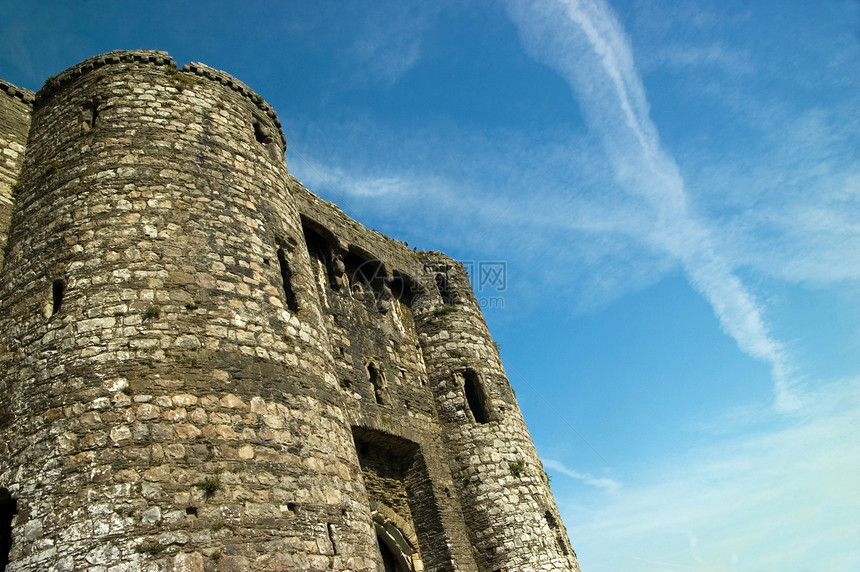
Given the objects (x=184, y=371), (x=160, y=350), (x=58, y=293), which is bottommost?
(x=184, y=371)

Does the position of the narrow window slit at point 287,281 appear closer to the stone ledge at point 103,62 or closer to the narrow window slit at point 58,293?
the narrow window slit at point 58,293

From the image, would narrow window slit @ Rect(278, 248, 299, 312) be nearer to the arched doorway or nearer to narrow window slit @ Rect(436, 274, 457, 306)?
the arched doorway

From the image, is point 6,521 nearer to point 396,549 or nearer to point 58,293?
point 58,293

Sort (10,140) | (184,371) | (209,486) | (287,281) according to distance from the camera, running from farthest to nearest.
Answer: (10,140) → (287,281) → (184,371) → (209,486)

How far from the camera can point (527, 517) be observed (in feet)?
43.1

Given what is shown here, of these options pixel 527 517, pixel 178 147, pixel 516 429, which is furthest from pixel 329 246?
pixel 527 517

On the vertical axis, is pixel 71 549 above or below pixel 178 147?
below

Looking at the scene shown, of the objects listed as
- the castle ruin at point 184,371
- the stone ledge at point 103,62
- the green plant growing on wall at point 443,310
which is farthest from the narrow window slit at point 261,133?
the green plant growing on wall at point 443,310

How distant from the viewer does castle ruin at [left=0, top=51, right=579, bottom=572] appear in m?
6.30

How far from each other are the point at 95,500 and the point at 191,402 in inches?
51.4

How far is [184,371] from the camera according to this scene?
714 centimetres

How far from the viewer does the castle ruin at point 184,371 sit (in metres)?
6.30

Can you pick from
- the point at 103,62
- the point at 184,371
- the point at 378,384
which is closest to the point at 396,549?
the point at 378,384

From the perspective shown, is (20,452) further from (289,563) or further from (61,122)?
(61,122)
